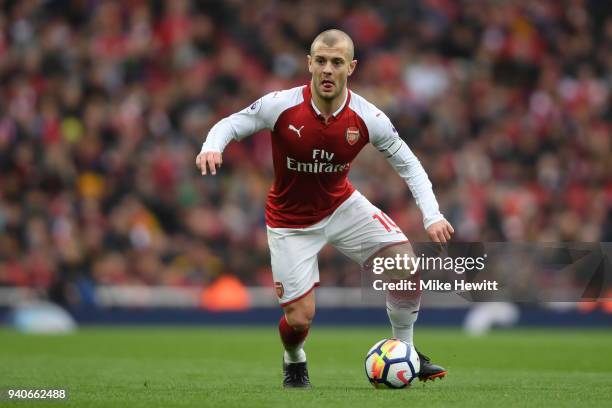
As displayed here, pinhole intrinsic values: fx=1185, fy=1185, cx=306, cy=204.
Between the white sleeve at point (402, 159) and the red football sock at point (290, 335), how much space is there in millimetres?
1299

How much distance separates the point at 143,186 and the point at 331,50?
1177 cm

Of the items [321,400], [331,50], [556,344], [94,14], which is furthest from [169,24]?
[321,400]

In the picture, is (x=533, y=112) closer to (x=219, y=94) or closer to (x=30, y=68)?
(x=219, y=94)

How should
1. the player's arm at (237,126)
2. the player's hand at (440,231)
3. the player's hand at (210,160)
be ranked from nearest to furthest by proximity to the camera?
the player's hand at (210,160), the player's arm at (237,126), the player's hand at (440,231)

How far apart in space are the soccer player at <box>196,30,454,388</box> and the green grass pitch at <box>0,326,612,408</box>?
64 cm

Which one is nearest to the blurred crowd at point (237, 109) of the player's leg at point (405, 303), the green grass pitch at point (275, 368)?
the green grass pitch at point (275, 368)

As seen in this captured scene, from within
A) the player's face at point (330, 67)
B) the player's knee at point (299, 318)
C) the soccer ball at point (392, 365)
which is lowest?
the soccer ball at point (392, 365)

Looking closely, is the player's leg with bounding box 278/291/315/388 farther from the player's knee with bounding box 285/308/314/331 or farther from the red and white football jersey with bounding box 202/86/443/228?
the red and white football jersey with bounding box 202/86/443/228

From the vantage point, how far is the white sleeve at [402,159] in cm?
880

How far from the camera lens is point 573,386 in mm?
8922

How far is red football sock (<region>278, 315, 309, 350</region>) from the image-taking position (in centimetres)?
905

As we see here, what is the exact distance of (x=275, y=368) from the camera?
11555 millimetres

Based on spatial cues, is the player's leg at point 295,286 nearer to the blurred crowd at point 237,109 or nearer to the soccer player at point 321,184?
the soccer player at point 321,184

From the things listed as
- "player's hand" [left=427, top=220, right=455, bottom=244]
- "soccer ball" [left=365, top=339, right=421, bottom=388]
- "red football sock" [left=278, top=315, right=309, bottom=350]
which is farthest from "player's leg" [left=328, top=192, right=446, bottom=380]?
"red football sock" [left=278, top=315, right=309, bottom=350]
